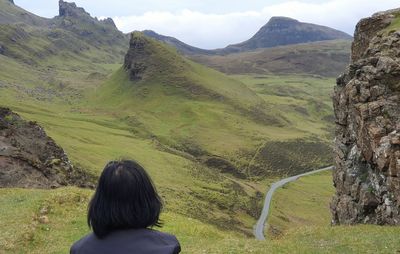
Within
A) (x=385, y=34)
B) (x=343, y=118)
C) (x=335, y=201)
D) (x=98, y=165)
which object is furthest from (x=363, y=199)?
(x=98, y=165)

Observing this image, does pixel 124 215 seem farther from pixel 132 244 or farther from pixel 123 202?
pixel 132 244

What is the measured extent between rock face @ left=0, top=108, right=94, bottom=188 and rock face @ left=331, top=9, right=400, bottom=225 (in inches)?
1325

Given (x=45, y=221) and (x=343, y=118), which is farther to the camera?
(x=343, y=118)

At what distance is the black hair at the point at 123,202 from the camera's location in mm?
8312

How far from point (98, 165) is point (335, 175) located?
8972cm

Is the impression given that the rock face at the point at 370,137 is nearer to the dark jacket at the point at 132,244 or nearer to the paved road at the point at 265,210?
the dark jacket at the point at 132,244

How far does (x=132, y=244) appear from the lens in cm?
809

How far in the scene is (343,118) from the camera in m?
52.6

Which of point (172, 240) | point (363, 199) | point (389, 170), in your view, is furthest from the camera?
point (363, 199)

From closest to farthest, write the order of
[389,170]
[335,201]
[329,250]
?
[329,250] < [389,170] < [335,201]

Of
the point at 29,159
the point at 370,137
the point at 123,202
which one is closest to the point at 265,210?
the point at 29,159

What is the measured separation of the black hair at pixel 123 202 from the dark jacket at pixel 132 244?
155 mm

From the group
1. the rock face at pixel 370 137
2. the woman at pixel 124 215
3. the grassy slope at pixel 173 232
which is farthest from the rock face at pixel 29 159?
the woman at pixel 124 215

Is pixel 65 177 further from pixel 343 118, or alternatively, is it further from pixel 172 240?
pixel 172 240
